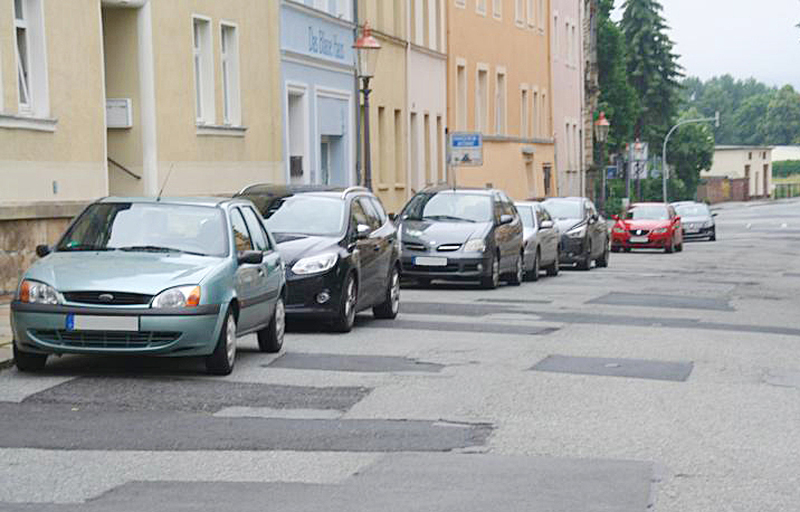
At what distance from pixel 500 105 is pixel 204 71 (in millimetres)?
29066

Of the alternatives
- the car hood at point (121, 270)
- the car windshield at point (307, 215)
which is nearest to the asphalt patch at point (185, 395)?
the car hood at point (121, 270)

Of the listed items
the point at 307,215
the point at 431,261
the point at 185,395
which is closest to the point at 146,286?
the point at 185,395

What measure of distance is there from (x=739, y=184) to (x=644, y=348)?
132 metres

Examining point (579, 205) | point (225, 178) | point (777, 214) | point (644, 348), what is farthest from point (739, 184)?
point (644, 348)

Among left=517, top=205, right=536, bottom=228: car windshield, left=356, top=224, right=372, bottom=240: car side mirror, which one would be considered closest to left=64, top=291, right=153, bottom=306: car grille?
left=356, top=224, right=372, bottom=240: car side mirror

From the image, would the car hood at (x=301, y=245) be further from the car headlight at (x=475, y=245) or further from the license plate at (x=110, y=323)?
the car headlight at (x=475, y=245)

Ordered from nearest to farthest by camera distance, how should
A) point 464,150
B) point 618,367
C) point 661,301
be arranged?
point 618,367 < point 661,301 < point 464,150

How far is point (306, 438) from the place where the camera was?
9586mm

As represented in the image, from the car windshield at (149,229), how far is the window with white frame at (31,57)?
784 centimetres

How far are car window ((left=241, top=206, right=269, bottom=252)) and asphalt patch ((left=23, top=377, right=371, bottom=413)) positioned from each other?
7.03ft

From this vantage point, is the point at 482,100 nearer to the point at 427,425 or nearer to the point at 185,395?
the point at 185,395

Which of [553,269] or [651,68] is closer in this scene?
[553,269]

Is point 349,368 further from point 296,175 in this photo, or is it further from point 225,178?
point 296,175

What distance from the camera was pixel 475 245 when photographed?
81.7 ft
